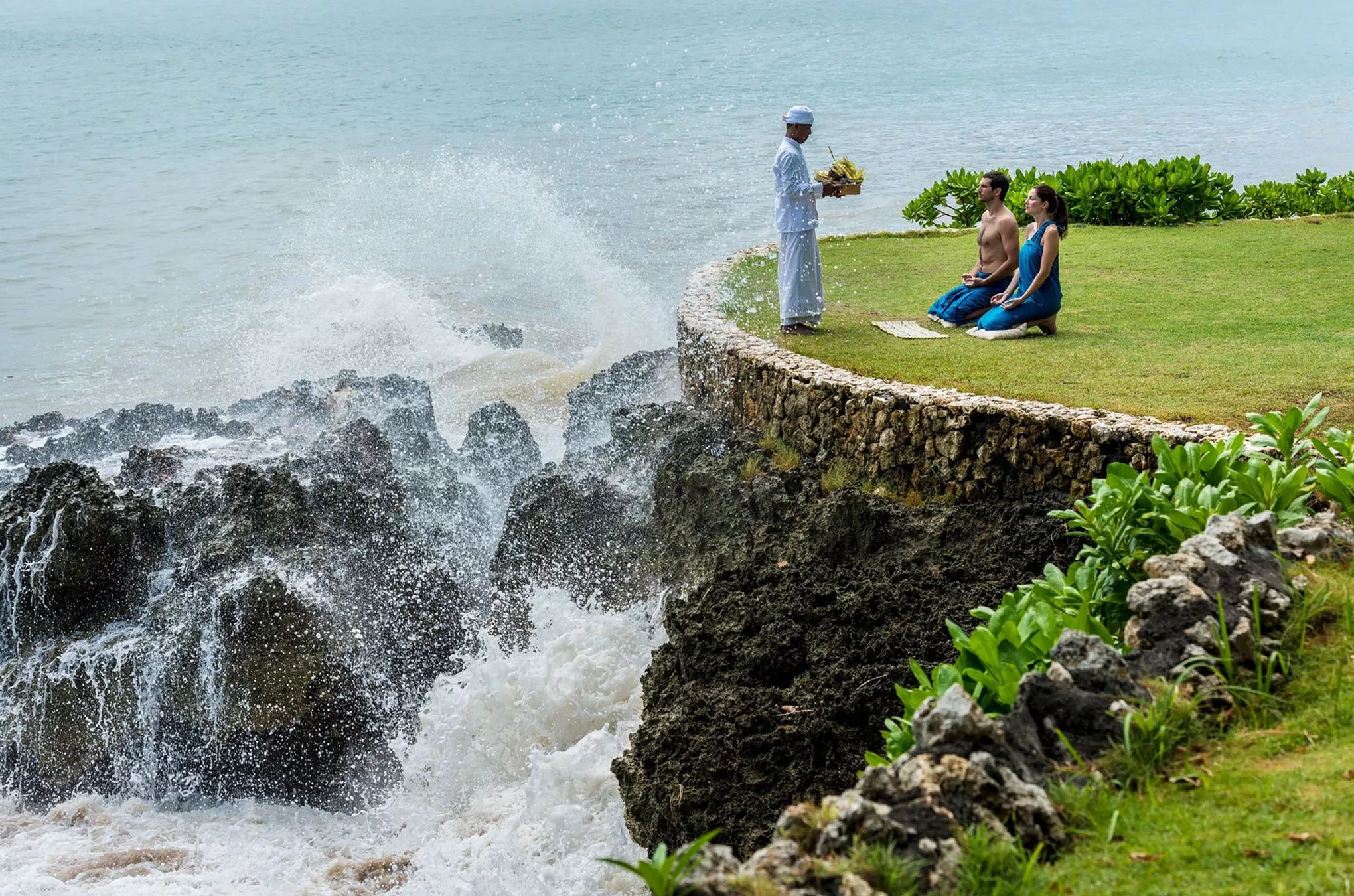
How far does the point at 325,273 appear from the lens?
83.5 ft

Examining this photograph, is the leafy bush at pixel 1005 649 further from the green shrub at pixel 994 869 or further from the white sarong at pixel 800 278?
the white sarong at pixel 800 278

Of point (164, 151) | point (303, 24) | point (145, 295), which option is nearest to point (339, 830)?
point (145, 295)

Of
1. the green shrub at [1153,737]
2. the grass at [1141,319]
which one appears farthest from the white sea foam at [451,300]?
the green shrub at [1153,737]

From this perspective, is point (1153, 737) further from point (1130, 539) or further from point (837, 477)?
point (837, 477)

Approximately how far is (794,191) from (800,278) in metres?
0.70

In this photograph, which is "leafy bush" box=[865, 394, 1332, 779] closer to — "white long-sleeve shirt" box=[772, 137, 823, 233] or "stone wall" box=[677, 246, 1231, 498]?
"stone wall" box=[677, 246, 1231, 498]

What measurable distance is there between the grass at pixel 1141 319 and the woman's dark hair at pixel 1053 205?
0.85 m

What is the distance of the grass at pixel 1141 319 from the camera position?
7.53 meters

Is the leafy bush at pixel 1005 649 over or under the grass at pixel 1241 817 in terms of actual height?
over

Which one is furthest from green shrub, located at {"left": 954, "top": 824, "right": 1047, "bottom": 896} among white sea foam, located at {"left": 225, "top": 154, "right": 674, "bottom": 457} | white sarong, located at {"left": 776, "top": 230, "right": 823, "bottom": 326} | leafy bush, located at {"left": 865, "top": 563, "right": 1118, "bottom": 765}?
white sea foam, located at {"left": 225, "top": 154, "right": 674, "bottom": 457}

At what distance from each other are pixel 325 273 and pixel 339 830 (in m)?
19.9

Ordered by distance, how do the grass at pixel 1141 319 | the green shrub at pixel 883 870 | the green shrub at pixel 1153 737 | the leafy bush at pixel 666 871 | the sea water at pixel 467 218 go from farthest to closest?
the grass at pixel 1141 319 → the sea water at pixel 467 218 → the green shrub at pixel 1153 737 → the green shrub at pixel 883 870 → the leafy bush at pixel 666 871

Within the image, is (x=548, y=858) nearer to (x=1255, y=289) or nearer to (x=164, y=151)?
(x=1255, y=289)

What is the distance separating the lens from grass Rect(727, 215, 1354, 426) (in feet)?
Answer: 24.7
